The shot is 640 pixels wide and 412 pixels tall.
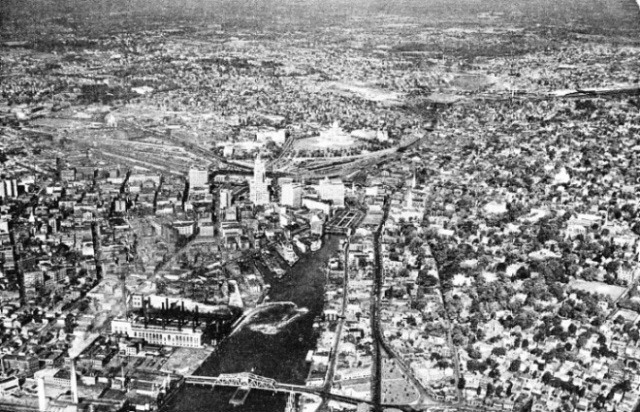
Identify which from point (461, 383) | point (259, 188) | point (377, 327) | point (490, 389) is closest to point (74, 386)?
point (377, 327)

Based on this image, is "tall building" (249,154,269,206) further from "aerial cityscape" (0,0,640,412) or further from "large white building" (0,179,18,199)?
"large white building" (0,179,18,199)

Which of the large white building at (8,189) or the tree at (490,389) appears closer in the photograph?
the tree at (490,389)

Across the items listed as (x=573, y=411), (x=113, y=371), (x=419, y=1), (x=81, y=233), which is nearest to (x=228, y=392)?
(x=113, y=371)

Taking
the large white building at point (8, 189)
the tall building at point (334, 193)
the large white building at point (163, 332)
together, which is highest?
the large white building at point (8, 189)

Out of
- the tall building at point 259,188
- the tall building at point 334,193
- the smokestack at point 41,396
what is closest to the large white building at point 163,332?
the smokestack at point 41,396

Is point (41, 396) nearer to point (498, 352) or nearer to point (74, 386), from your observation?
point (74, 386)

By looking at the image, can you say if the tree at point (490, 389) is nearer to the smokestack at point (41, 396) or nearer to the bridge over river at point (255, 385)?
the bridge over river at point (255, 385)

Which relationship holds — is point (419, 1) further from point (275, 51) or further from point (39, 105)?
point (39, 105)

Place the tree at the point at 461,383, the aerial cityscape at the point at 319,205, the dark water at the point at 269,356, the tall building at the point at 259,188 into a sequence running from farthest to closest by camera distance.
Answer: the tall building at the point at 259,188
the aerial cityscape at the point at 319,205
the tree at the point at 461,383
the dark water at the point at 269,356
